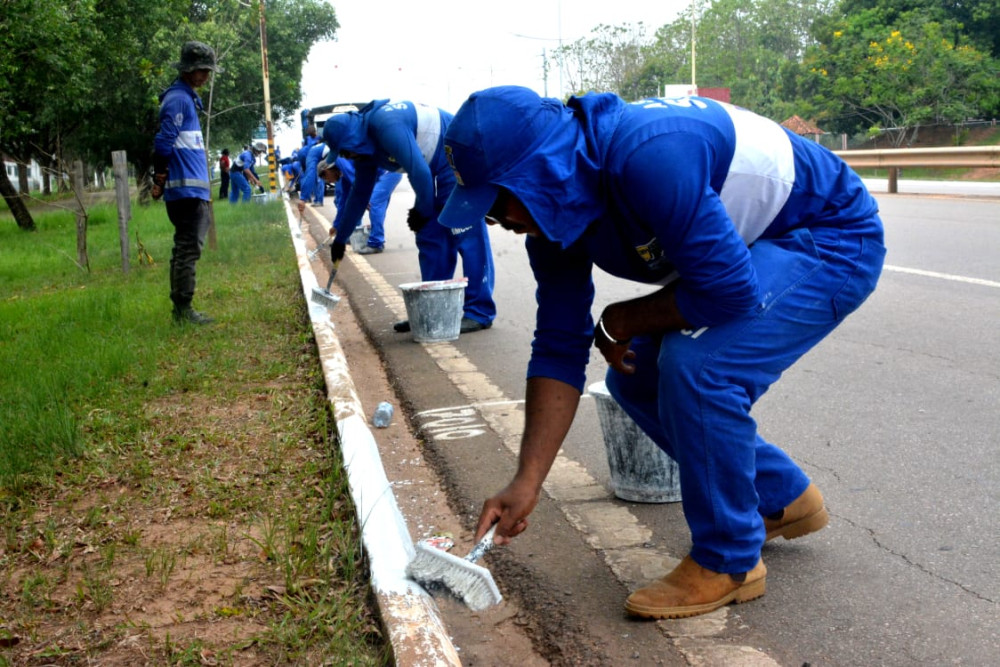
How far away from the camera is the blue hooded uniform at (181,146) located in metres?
7.85

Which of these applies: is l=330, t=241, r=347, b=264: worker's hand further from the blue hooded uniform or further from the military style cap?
the military style cap

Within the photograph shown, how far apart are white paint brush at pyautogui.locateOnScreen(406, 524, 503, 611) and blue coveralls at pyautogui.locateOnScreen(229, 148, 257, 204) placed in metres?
29.1

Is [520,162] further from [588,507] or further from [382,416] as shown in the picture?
[382,416]

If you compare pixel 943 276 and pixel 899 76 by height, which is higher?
pixel 899 76

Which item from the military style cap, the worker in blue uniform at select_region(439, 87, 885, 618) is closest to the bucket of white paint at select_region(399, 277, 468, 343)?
the military style cap

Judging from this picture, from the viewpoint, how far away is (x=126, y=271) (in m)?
12.4

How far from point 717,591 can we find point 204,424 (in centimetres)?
299

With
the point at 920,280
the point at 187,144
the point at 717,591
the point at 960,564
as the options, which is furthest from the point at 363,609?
the point at 920,280

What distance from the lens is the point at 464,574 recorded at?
2789 mm

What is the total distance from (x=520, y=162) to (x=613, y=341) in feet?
2.19

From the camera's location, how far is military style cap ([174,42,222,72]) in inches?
302

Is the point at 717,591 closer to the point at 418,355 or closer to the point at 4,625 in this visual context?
the point at 4,625

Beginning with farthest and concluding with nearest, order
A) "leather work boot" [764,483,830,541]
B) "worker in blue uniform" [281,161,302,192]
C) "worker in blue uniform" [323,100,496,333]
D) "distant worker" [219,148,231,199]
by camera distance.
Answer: "distant worker" [219,148,231,199], "worker in blue uniform" [281,161,302,192], "worker in blue uniform" [323,100,496,333], "leather work boot" [764,483,830,541]

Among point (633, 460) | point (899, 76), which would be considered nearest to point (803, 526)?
point (633, 460)
